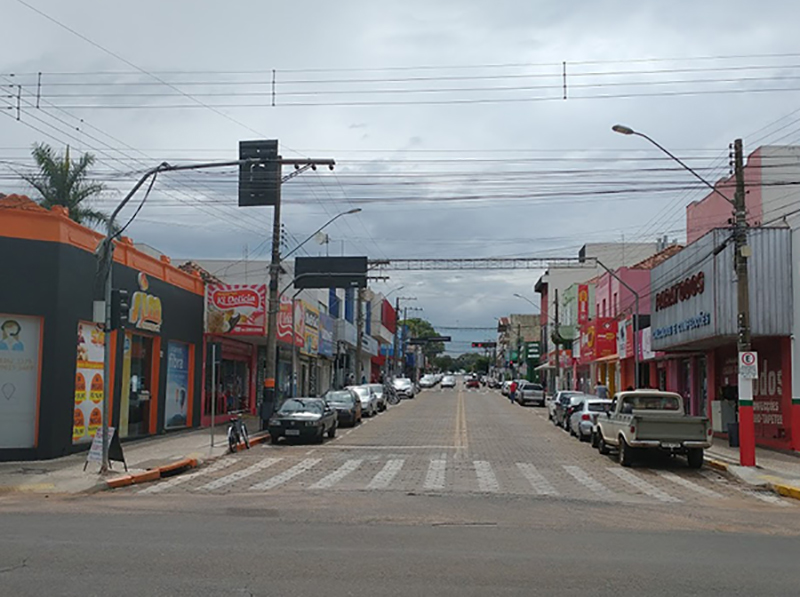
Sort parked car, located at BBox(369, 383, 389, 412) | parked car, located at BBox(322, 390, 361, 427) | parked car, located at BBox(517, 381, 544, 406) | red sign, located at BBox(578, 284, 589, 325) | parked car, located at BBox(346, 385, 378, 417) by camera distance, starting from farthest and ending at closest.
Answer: red sign, located at BBox(578, 284, 589, 325), parked car, located at BBox(517, 381, 544, 406), parked car, located at BBox(369, 383, 389, 412), parked car, located at BBox(346, 385, 378, 417), parked car, located at BBox(322, 390, 361, 427)

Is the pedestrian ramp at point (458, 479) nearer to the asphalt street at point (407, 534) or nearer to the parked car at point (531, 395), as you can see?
the asphalt street at point (407, 534)

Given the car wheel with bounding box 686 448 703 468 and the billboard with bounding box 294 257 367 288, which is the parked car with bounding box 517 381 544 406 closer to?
the billboard with bounding box 294 257 367 288

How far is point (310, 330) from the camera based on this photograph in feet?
163

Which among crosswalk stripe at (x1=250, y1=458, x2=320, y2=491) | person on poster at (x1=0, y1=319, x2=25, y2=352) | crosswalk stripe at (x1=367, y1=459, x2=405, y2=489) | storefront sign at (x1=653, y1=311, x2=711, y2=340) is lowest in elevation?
→ crosswalk stripe at (x1=250, y1=458, x2=320, y2=491)

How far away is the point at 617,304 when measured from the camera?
52.2 metres

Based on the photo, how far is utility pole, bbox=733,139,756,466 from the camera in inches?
Result: 806

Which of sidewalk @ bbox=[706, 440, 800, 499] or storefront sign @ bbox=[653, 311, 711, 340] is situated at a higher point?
storefront sign @ bbox=[653, 311, 711, 340]

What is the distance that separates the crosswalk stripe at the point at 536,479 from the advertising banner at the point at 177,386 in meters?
12.7

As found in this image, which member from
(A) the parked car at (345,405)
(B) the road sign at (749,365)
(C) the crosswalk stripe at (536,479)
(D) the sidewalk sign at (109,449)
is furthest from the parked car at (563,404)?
(D) the sidewalk sign at (109,449)

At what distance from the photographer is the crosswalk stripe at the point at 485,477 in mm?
17016

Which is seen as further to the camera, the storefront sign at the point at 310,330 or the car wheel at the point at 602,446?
the storefront sign at the point at 310,330

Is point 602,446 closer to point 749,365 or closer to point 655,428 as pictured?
point 655,428

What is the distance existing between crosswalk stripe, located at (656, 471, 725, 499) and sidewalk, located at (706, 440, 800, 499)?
3.74 ft

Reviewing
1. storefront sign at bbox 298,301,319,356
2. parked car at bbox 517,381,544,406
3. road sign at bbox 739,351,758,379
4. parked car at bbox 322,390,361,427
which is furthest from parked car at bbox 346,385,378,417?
road sign at bbox 739,351,758,379
